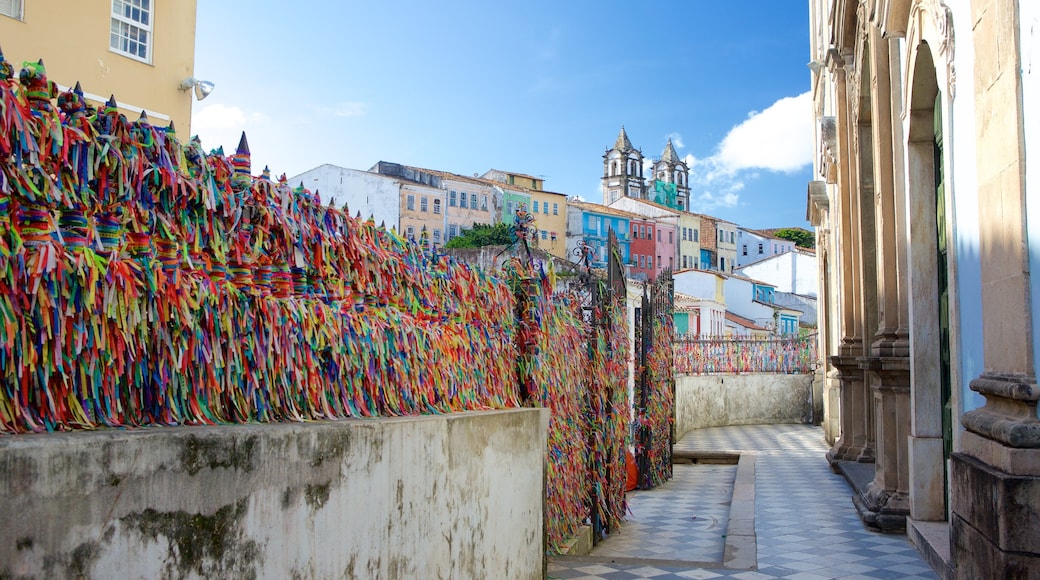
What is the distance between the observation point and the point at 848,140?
1241 cm

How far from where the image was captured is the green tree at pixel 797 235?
96.7 m

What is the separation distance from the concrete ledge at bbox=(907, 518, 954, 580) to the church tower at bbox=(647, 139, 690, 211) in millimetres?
107546

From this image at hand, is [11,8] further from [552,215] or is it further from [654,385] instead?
[552,215]

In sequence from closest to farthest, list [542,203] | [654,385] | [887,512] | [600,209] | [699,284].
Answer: [887,512], [654,385], [699,284], [542,203], [600,209]

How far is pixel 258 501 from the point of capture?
2893 millimetres

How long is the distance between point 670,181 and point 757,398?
314 ft

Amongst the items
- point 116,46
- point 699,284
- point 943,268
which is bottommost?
point 943,268

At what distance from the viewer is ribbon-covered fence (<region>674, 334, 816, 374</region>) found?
24.7m

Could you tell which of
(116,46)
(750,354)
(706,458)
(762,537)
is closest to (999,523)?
(762,537)

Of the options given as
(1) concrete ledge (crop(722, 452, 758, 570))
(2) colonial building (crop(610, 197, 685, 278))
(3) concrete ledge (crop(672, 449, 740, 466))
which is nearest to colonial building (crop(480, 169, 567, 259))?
(2) colonial building (crop(610, 197, 685, 278))

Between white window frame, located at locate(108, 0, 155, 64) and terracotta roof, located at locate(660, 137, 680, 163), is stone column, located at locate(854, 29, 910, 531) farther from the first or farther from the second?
terracotta roof, located at locate(660, 137, 680, 163)

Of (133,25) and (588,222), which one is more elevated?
(588,222)

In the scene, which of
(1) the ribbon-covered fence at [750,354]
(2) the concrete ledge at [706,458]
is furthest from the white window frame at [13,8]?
(1) the ribbon-covered fence at [750,354]

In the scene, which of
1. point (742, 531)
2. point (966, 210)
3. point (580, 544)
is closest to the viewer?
point (966, 210)
